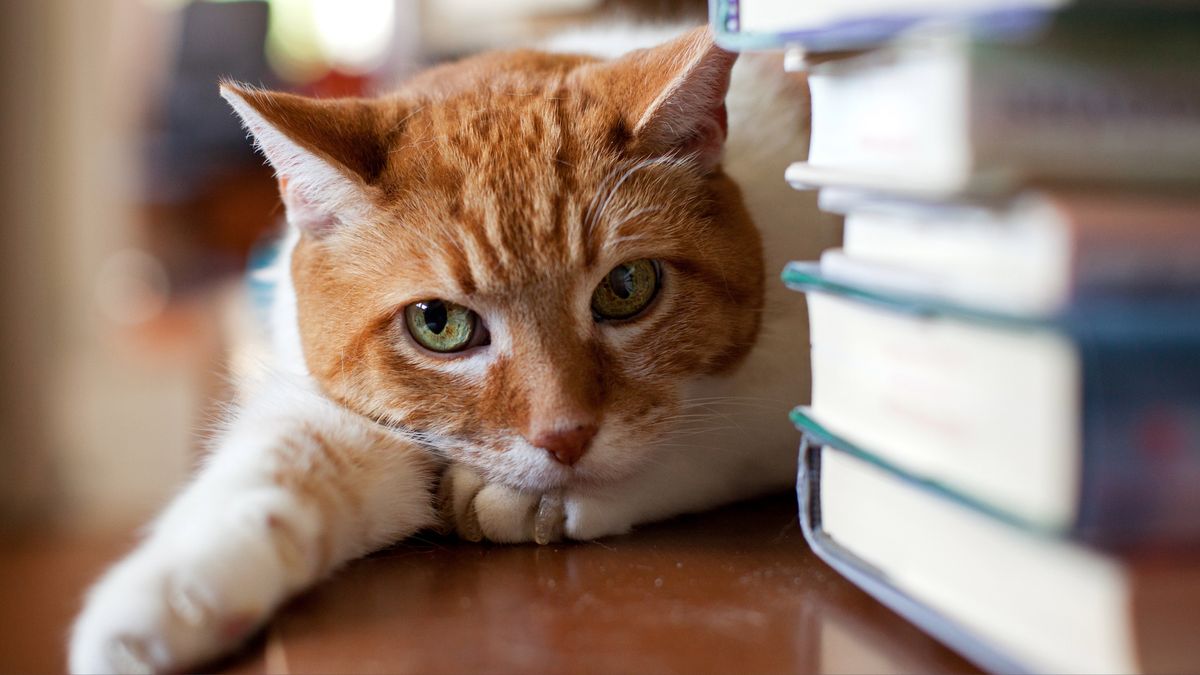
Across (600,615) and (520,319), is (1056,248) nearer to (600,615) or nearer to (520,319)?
(600,615)

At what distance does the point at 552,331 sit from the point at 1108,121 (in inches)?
21.9

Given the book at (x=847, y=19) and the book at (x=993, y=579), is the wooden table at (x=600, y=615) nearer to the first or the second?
the book at (x=993, y=579)

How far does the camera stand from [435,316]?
42.8 inches

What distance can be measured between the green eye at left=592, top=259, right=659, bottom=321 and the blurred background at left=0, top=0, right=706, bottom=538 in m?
2.51

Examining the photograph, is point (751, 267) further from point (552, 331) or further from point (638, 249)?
point (552, 331)

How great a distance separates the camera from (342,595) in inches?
34.1

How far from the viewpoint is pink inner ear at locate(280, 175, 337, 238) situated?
46.0 inches

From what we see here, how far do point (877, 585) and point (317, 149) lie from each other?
0.66 m

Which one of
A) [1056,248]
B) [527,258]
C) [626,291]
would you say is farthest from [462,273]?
[1056,248]

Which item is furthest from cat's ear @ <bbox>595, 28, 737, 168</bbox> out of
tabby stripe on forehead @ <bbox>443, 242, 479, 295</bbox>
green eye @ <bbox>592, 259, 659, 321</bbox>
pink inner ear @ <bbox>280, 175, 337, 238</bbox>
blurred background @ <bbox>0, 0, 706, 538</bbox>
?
blurred background @ <bbox>0, 0, 706, 538</bbox>

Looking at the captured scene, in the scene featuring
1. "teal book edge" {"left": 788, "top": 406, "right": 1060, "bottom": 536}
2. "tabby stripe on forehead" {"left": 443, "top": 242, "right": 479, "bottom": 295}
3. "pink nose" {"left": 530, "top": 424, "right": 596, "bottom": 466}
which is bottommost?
"pink nose" {"left": 530, "top": 424, "right": 596, "bottom": 466}

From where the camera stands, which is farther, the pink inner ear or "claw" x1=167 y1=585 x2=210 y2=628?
the pink inner ear

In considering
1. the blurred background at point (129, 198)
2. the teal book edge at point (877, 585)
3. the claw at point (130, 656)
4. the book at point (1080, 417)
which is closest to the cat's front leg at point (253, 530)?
the claw at point (130, 656)

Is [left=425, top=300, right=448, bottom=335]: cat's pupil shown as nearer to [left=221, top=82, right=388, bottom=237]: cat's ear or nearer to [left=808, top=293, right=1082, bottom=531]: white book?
[left=221, top=82, right=388, bottom=237]: cat's ear
